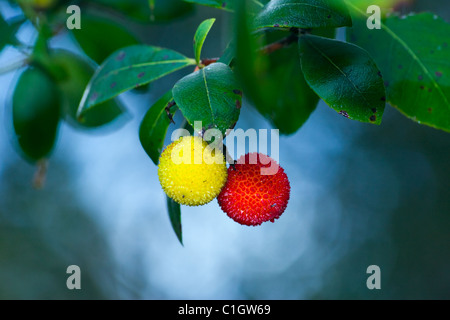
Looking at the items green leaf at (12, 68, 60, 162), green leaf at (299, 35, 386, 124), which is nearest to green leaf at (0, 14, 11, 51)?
green leaf at (12, 68, 60, 162)

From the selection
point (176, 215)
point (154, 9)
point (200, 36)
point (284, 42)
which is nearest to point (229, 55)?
point (200, 36)

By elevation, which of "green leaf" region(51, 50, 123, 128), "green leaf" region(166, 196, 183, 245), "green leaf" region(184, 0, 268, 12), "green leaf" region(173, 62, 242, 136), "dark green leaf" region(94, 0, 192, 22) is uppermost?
"dark green leaf" region(94, 0, 192, 22)

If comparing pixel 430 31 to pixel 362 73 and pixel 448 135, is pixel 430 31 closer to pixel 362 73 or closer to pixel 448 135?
pixel 362 73

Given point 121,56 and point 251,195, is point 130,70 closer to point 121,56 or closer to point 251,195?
point 121,56

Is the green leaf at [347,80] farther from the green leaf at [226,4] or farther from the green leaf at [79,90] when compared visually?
the green leaf at [79,90]

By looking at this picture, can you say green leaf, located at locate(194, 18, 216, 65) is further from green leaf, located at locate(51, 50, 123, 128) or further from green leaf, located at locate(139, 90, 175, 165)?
green leaf, located at locate(51, 50, 123, 128)

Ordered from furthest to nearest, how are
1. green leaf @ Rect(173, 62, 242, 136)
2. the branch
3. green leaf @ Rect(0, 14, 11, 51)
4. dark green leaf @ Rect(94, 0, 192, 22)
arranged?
dark green leaf @ Rect(94, 0, 192, 22) → green leaf @ Rect(0, 14, 11, 51) → the branch → green leaf @ Rect(173, 62, 242, 136)

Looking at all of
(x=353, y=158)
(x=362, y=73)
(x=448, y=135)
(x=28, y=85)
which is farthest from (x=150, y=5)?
(x=353, y=158)

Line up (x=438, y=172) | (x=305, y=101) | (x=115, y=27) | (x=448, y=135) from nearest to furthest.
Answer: (x=305, y=101) < (x=115, y=27) < (x=448, y=135) < (x=438, y=172)
